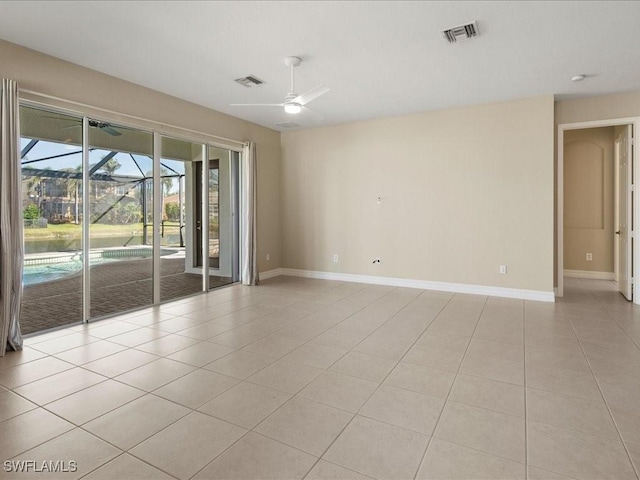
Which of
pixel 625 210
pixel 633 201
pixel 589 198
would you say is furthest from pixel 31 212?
pixel 589 198

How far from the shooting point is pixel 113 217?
4.81 m

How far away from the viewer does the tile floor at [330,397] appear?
5.94ft

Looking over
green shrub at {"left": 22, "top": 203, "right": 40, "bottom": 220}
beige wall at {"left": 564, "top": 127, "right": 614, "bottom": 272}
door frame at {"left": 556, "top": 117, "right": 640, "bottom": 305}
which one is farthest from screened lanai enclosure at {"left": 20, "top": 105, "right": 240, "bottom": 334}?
beige wall at {"left": 564, "top": 127, "right": 614, "bottom": 272}

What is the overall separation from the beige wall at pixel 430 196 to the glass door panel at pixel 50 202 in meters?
3.81

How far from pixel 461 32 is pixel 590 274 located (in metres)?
5.77

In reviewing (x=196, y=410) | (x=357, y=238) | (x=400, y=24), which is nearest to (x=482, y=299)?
(x=357, y=238)

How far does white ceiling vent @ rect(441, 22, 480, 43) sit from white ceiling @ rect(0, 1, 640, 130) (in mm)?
70

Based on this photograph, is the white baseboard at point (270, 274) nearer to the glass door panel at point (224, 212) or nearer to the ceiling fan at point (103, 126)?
the glass door panel at point (224, 212)

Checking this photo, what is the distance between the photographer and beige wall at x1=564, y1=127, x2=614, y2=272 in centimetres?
650

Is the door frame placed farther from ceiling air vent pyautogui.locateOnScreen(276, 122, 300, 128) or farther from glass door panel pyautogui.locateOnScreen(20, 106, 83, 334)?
glass door panel pyautogui.locateOnScreen(20, 106, 83, 334)

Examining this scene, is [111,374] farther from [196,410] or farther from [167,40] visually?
[167,40]

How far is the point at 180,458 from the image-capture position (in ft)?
6.01

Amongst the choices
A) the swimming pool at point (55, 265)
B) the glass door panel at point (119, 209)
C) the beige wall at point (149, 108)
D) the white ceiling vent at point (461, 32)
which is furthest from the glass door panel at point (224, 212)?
the white ceiling vent at point (461, 32)

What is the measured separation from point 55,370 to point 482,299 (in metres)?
5.13
